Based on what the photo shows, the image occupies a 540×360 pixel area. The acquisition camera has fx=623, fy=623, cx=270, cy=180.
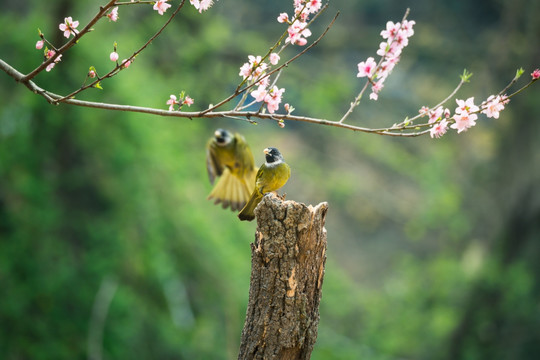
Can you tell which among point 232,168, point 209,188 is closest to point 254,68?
point 232,168

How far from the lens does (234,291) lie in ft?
22.6

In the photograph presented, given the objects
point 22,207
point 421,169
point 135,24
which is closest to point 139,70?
point 135,24

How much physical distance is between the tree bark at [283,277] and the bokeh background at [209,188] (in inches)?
149

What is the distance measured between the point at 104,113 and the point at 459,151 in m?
4.98

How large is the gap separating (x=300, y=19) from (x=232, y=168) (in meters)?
1.24

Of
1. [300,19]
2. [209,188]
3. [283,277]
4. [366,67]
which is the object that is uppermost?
[209,188]

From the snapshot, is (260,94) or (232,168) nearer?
(260,94)

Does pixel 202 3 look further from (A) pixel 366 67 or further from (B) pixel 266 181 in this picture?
(B) pixel 266 181

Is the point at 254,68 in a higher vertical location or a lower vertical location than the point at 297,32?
lower

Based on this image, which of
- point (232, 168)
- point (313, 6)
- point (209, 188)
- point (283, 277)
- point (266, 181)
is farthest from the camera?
point (209, 188)

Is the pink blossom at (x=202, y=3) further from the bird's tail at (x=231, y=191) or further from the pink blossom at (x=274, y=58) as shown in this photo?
the bird's tail at (x=231, y=191)

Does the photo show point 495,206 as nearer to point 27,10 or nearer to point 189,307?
point 189,307

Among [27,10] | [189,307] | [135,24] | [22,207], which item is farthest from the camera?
[135,24]

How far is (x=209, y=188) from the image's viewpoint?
A: 7723 millimetres
